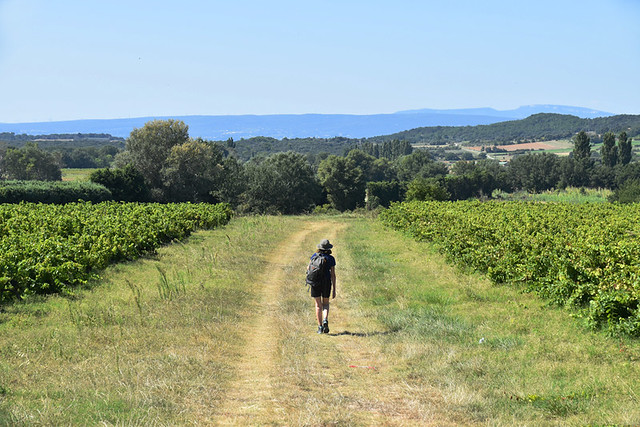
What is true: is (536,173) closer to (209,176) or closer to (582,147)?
(582,147)

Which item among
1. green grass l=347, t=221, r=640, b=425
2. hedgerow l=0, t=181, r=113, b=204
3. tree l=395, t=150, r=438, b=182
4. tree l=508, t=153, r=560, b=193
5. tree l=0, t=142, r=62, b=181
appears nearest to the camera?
green grass l=347, t=221, r=640, b=425

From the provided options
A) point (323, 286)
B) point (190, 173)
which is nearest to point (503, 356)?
point (323, 286)

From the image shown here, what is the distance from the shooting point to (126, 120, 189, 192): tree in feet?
212

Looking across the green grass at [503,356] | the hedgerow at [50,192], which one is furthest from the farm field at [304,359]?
the hedgerow at [50,192]

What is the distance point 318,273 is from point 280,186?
54.7 metres

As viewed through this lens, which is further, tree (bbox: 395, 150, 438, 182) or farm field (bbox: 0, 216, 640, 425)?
tree (bbox: 395, 150, 438, 182)

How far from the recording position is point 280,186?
217 feet

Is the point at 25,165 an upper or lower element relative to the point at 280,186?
upper

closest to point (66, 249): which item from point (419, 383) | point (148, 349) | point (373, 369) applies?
point (148, 349)

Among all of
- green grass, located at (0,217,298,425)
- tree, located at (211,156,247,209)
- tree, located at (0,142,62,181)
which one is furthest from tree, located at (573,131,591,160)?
green grass, located at (0,217,298,425)

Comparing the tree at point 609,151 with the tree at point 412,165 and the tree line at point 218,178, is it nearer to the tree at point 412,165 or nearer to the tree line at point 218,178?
the tree at point 412,165

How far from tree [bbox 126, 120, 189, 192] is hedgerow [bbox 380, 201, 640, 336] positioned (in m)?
49.0

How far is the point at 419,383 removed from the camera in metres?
8.42

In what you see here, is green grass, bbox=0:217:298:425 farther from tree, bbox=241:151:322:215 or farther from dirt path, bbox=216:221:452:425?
tree, bbox=241:151:322:215
